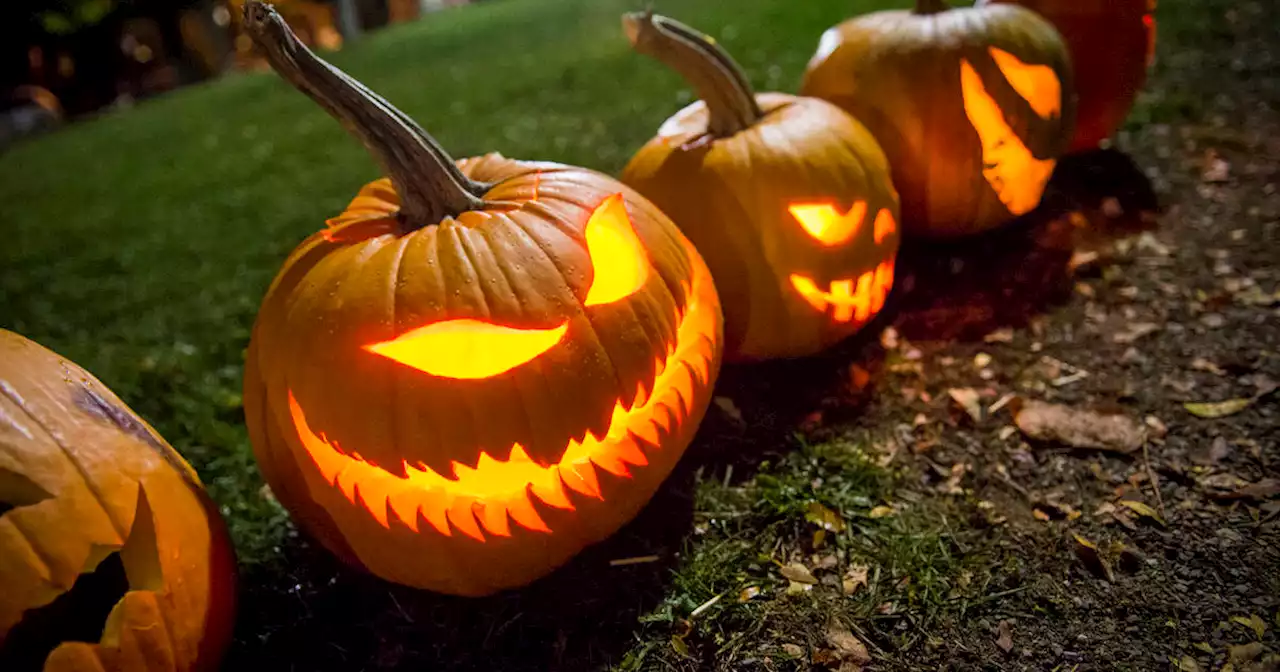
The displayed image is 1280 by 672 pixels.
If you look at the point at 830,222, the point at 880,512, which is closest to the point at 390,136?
the point at 830,222

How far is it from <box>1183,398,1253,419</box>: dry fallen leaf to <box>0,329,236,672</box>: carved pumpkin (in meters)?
2.60

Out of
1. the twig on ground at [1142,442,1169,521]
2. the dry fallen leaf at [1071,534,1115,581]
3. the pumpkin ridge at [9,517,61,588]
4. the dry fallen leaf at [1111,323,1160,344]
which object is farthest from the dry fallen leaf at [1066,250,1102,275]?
the pumpkin ridge at [9,517,61,588]

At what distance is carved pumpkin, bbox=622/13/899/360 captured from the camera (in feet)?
8.03

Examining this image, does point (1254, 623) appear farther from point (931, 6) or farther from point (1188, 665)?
point (931, 6)

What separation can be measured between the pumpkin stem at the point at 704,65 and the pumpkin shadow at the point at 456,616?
4.23 feet

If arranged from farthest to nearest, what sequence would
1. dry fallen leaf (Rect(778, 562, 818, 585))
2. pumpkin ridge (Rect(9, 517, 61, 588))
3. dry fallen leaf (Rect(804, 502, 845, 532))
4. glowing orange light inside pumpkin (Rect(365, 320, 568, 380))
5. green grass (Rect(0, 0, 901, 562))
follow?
green grass (Rect(0, 0, 901, 562)), dry fallen leaf (Rect(804, 502, 845, 532)), dry fallen leaf (Rect(778, 562, 818, 585)), glowing orange light inside pumpkin (Rect(365, 320, 568, 380)), pumpkin ridge (Rect(9, 517, 61, 588))

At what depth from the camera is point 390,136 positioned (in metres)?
1.95

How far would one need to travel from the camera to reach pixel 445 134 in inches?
235

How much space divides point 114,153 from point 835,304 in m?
7.95

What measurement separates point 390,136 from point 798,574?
4.79 ft

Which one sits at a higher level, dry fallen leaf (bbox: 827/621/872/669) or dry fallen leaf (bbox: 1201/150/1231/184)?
dry fallen leaf (bbox: 1201/150/1231/184)

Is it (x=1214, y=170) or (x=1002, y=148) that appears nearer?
(x=1002, y=148)

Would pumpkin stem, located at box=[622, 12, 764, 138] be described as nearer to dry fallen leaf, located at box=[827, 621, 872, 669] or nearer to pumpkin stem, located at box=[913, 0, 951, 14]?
pumpkin stem, located at box=[913, 0, 951, 14]

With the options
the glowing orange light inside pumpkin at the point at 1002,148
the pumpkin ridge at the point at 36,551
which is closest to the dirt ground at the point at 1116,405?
the glowing orange light inside pumpkin at the point at 1002,148
